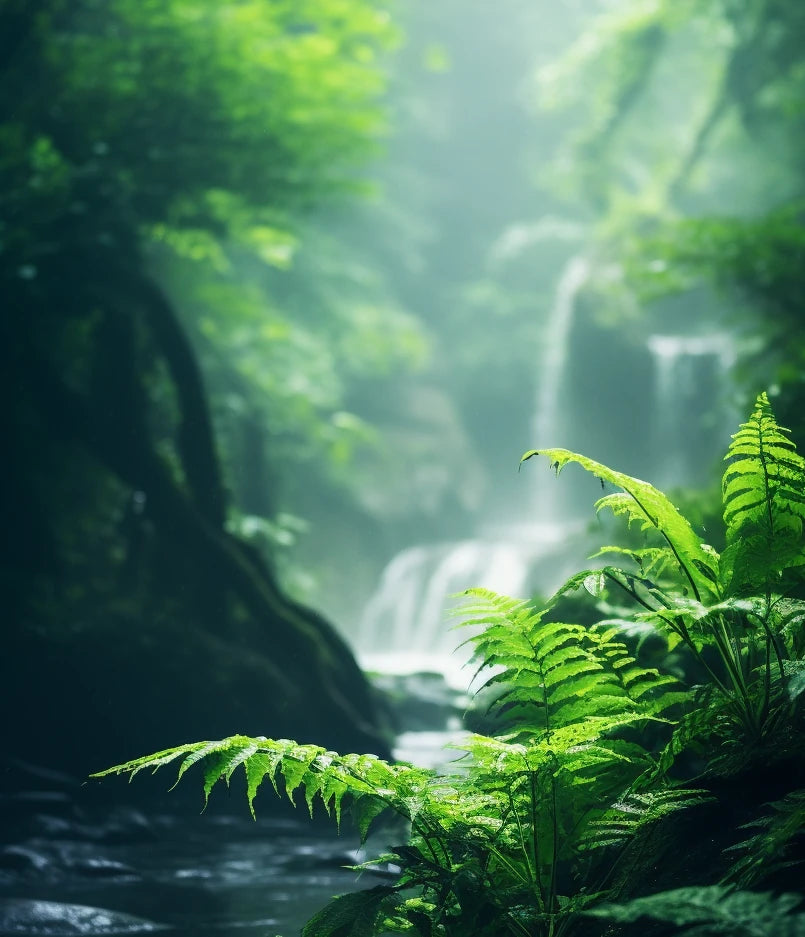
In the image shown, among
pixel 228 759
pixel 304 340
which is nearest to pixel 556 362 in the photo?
pixel 304 340

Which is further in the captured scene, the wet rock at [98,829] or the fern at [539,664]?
the wet rock at [98,829]

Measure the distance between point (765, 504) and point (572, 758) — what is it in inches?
34.0

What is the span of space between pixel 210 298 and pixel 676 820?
11.2 metres

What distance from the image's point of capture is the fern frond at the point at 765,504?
2070 mm

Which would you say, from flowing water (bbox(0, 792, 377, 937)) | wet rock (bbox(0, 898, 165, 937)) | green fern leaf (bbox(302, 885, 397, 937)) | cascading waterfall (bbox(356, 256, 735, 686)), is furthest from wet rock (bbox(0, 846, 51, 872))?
cascading waterfall (bbox(356, 256, 735, 686))

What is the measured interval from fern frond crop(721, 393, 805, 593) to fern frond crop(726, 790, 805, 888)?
1.92ft

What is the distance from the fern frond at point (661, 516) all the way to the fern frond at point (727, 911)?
0.94 meters

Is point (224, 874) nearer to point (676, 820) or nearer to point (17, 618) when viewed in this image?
point (17, 618)

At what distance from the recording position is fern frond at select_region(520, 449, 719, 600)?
208 centimetres

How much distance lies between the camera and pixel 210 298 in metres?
12.0

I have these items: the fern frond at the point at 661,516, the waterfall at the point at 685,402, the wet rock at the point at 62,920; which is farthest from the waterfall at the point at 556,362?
the fern frond at the point at 661,516

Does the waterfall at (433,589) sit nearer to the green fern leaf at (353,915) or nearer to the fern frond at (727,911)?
the green fern leaf at (353,915)

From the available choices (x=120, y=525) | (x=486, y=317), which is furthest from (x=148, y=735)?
(x=486, y=317)

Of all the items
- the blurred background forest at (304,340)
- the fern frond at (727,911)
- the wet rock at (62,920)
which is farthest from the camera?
the blurred background forest at (304,340)
